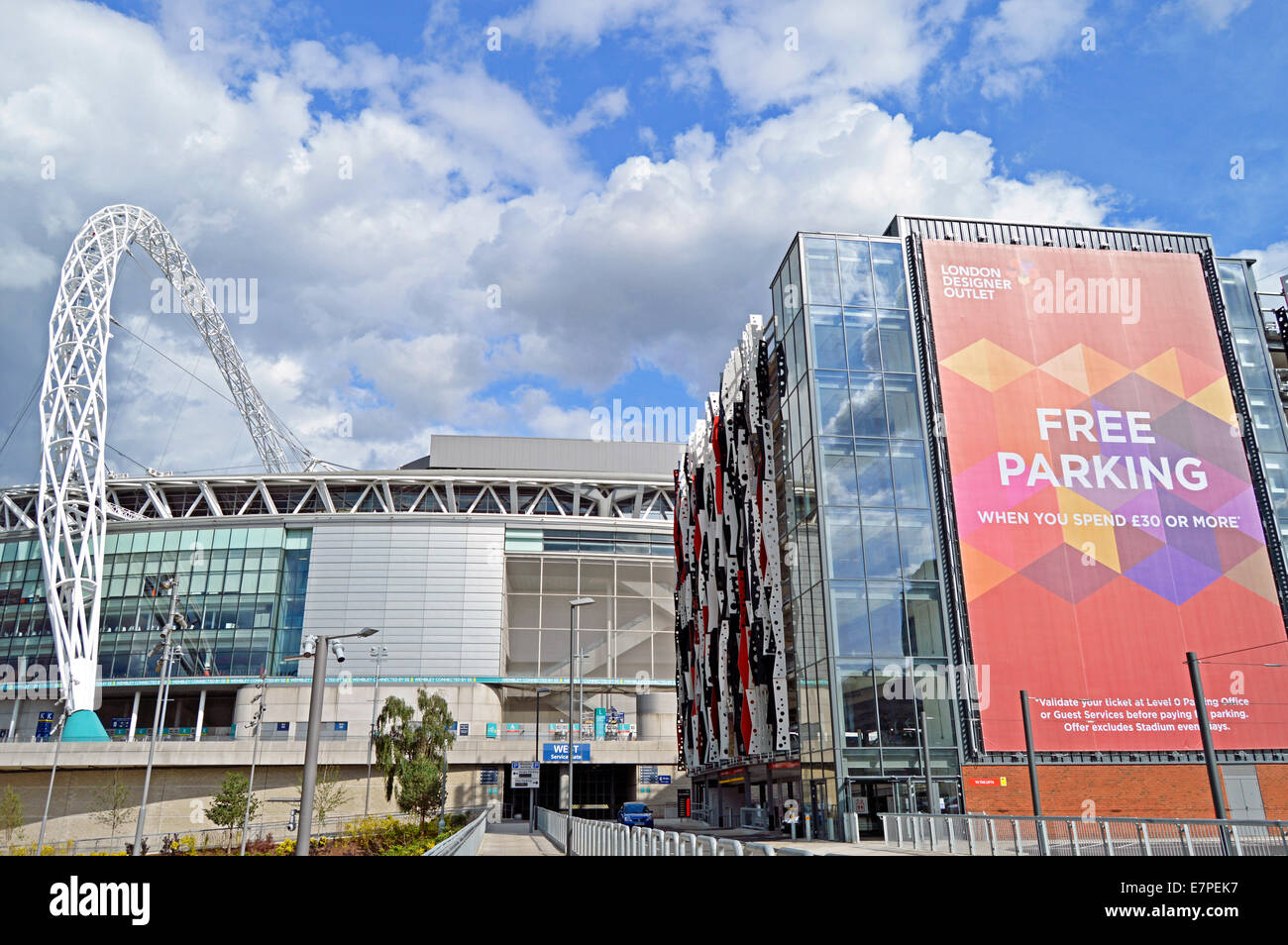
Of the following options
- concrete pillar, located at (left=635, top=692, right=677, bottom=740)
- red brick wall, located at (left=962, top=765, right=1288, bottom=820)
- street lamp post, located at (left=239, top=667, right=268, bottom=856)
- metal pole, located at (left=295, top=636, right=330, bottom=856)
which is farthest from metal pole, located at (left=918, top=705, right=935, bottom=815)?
concrete pillar, located at (left=635, top=692, right=677, bottom=740)

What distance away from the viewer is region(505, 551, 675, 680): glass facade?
8981cm

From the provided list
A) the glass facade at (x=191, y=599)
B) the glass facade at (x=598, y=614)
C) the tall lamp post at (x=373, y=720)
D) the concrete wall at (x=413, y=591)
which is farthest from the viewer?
the glass facade at (x=598, y=614)

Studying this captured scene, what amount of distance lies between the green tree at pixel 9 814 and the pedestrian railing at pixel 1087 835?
50.1m

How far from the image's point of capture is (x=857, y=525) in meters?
39.2

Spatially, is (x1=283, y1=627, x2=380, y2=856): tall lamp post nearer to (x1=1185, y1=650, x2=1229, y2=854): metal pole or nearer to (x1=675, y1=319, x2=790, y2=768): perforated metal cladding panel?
(x1=1185, y1=650, x2=1229, y2=854): metal pole

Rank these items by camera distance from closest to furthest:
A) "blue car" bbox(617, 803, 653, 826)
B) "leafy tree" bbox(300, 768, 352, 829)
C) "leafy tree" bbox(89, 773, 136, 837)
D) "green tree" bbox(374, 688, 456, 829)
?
"green tree" bbox(374, 688, 456, 829), "blue car" bbox(617, 803, 653, 826), "leafy tree" bbox(300, 768, 352, 829), "leafy tree" bbox(89, 773, 136, 837)

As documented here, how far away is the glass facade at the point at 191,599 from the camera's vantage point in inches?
3258

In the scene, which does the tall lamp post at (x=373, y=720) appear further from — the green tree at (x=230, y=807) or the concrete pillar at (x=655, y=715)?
the concrete pillar at (x=655, y=715)

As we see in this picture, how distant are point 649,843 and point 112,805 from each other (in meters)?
53.6

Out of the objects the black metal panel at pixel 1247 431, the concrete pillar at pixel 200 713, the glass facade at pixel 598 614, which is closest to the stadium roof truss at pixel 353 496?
the glass facade at pixel 598 614

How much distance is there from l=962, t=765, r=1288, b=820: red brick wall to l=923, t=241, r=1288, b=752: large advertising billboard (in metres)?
1.00
